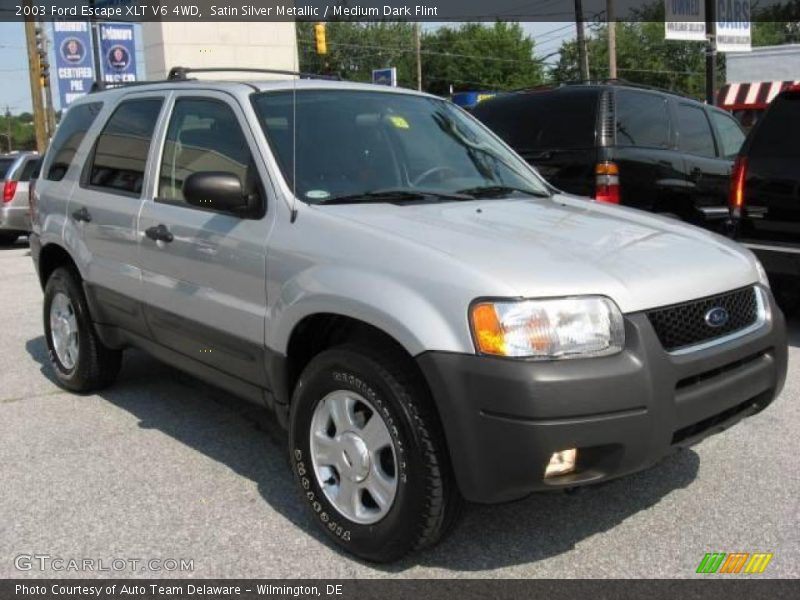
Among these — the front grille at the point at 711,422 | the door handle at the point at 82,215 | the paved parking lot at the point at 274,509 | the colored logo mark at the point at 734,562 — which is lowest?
the colored logo mark at the point at 734,562

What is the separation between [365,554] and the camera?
10.2 ft

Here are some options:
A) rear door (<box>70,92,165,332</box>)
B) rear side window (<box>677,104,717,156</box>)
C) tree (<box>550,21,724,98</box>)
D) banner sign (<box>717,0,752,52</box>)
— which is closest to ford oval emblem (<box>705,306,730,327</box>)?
rear door (<box>70,92,165,332</box>)

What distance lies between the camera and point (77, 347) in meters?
5.19

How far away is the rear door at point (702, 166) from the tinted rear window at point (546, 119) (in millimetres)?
1269

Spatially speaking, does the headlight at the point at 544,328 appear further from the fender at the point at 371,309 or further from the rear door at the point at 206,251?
the rear door at the point at 206,251

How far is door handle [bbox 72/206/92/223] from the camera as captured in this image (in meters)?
4.80

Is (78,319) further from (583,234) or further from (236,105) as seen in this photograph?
(583,234)

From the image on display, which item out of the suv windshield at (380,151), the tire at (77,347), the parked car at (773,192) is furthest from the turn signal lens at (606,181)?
the tire at (77,347)

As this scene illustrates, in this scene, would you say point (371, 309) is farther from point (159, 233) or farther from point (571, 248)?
point (159, 233)

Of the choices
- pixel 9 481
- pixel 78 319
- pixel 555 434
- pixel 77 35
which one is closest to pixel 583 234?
pixel 555 434

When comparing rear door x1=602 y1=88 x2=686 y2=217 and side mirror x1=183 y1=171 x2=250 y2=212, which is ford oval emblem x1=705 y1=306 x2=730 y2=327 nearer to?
side mirror x1=183 y1=171 x2=250 y2=212

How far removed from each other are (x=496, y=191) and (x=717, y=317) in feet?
4.20

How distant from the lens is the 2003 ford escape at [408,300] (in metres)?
2.70

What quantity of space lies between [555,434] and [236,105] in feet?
7.06
